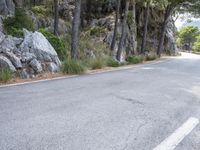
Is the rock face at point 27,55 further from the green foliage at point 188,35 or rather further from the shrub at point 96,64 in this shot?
the green foliage at point 188,35

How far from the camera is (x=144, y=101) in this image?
272 inches

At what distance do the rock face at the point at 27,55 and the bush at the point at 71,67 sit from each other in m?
0.29

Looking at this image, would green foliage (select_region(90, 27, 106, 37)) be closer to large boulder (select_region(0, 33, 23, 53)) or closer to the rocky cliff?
the rocky cliff

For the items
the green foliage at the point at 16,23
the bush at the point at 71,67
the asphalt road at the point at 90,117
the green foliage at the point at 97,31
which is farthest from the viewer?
the green foliage at the point at 97,31

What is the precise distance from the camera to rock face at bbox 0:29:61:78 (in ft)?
32.9

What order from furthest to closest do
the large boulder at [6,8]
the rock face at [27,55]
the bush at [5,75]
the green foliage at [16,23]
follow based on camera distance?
the large boulder at [6,8] < the green foliage at [16,23] < the rock face at [27,55] < the bush at [5,75]

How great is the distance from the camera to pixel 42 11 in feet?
79.9

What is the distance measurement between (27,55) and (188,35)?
85075 millimetres

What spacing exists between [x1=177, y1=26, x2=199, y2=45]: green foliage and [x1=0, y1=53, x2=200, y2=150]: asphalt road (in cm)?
8420

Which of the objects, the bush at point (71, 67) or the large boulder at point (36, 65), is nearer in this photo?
the large boulder at point (36, 65)

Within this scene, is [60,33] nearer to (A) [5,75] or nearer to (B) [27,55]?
(B) [27,55]

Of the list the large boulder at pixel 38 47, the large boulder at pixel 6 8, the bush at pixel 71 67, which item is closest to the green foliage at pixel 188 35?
the large boulder at pixel 6 8

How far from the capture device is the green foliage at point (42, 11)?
23.5 metres

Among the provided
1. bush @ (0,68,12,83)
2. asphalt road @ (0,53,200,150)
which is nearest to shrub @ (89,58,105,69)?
bush @ (0,68,12,83)
